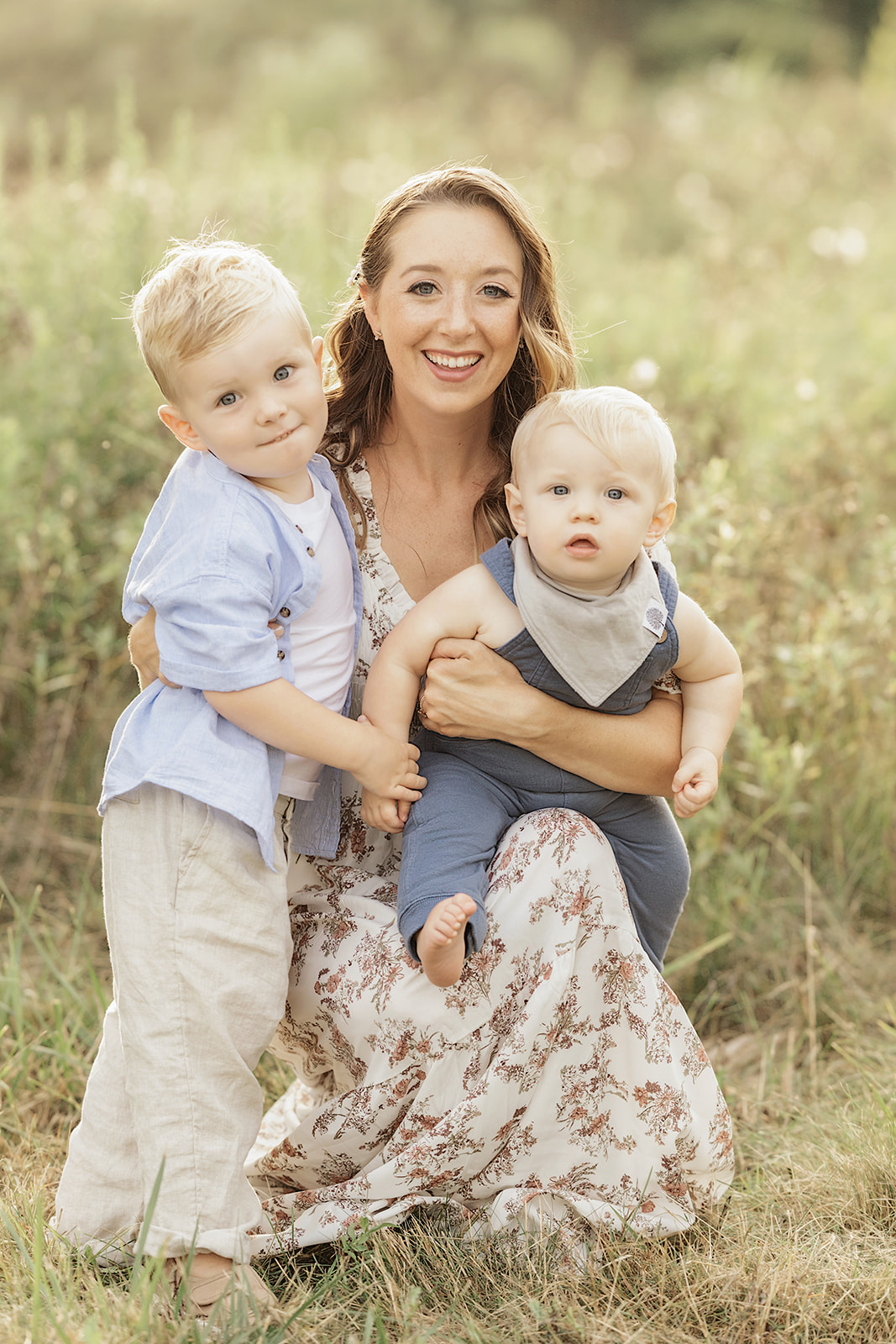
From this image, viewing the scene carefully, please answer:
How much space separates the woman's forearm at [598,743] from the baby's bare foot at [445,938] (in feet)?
1.05

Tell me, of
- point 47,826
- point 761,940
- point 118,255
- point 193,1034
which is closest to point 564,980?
point 193,1034

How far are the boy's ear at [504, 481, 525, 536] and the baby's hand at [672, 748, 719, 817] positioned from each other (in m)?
0.44

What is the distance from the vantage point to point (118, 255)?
3.66 meters

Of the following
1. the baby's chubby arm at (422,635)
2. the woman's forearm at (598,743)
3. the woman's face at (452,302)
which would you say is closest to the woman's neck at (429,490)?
the woman's face at (452,302)

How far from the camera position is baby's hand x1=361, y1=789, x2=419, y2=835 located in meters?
1.99

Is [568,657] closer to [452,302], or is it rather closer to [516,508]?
[516,508]

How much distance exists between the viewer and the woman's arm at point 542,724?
6.71ft

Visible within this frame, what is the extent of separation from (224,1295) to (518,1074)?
51 cm

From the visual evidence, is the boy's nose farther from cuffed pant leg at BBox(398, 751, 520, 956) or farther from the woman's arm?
cuffed pant leg at BBox(398, 751, 520, 956)

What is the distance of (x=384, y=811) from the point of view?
200 centimetres

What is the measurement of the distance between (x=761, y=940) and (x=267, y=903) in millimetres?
1431

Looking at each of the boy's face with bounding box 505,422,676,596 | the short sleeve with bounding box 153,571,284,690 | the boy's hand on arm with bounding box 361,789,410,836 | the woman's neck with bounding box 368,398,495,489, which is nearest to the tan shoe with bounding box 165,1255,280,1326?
the boy's hand on arm with bounding box 361,789,410,836

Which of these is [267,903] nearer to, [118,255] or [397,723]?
[397,723]

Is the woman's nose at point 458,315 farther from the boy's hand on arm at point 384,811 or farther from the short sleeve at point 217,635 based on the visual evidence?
the boy's hand on arm at point 384,811
